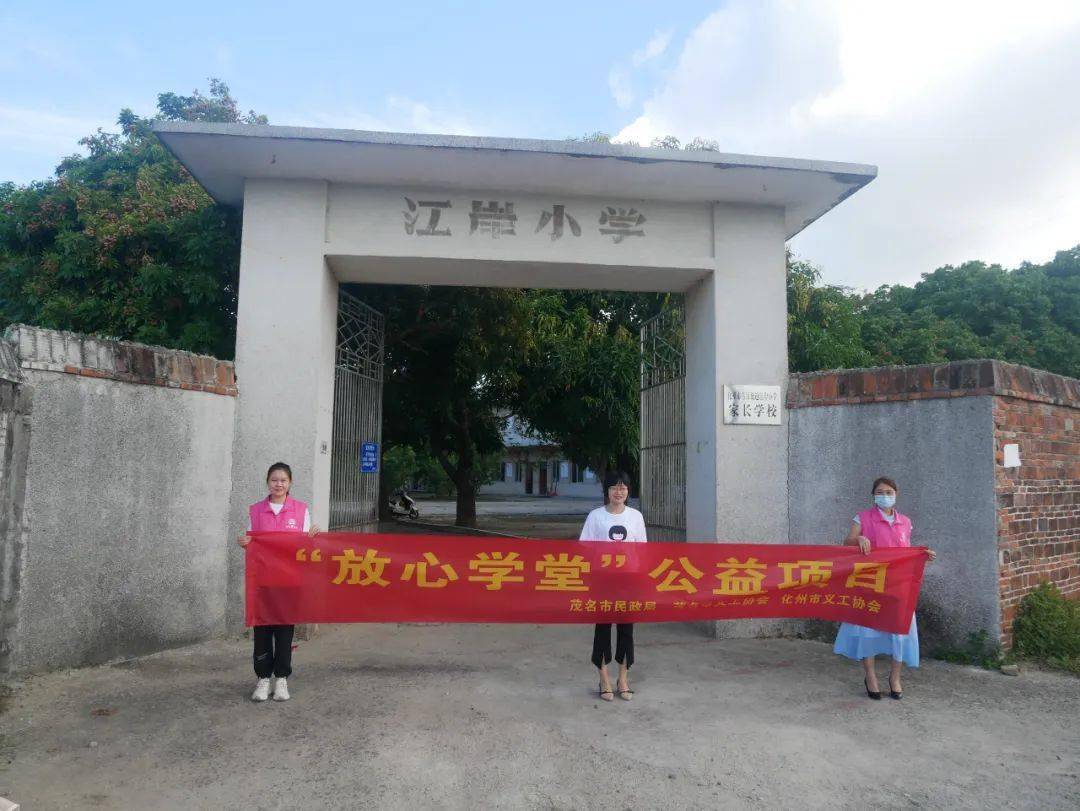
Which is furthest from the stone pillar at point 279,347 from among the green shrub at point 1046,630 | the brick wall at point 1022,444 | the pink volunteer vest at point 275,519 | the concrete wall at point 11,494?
the green shrub at point 1046,630

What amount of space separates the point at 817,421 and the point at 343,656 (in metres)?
4.25

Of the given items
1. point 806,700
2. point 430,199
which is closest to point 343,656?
point 806,700

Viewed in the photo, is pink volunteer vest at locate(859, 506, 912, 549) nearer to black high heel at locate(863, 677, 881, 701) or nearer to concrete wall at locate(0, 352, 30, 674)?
black high heel at locate(863, 677, 881, 701)

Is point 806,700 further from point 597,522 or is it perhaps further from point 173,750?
point 173,750

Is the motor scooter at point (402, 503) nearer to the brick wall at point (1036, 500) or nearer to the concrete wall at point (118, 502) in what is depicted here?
the concrete wall at point (118, 502)

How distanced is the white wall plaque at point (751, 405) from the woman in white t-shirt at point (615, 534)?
2233mm

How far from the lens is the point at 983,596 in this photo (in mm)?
5449

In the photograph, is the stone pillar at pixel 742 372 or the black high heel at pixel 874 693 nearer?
the black high heel at pixel 874 693

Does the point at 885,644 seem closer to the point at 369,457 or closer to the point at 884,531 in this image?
the point at 884,531

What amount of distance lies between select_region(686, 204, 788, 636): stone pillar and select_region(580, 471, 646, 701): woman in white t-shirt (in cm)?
203

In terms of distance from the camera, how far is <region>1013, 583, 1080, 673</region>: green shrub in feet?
17.8

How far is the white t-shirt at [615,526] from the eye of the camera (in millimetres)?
4652

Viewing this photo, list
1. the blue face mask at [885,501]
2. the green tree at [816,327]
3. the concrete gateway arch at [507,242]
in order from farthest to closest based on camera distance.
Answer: the green tree at [816,327]
the concrete gateway arch at [507,242]
the blue face mask at [885,501]

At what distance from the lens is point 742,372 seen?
667cm
